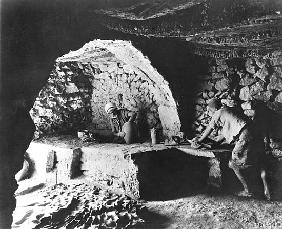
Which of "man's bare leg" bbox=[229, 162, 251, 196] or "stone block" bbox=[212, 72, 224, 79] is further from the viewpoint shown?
"stone block" bbox=[212, 72, 224, 79]

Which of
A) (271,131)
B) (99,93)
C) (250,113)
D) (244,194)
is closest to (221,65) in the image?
(250,113)

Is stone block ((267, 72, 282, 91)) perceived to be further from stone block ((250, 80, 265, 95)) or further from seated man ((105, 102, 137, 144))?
seated man ((105, 102, 137, 144))

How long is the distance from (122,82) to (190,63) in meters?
1.84

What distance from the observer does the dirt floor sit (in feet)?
13.2

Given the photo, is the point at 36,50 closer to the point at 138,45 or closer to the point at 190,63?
the point at 138,45

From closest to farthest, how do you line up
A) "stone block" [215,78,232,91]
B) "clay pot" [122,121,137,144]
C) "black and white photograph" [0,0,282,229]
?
"black and white photograph" [0,0,282,229] → "stone block" [215,78,232,91] → "clay pot" [122,121,137,144]

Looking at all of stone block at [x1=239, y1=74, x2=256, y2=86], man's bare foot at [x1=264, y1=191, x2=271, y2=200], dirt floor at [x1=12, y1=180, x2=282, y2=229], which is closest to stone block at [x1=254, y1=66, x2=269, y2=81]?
stone block at [x1=239, y1=74, x2=256, y2=86]

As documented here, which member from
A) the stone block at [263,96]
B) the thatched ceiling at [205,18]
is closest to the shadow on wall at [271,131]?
the stone block at [263,96]

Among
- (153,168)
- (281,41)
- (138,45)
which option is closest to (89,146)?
(153,168)

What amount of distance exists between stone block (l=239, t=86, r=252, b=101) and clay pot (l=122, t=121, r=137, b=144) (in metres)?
2.29

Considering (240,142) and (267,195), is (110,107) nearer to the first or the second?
(240,142)

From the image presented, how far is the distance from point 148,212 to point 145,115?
8.72 ft

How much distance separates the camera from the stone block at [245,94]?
5066 mm

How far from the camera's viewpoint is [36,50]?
120 inches
